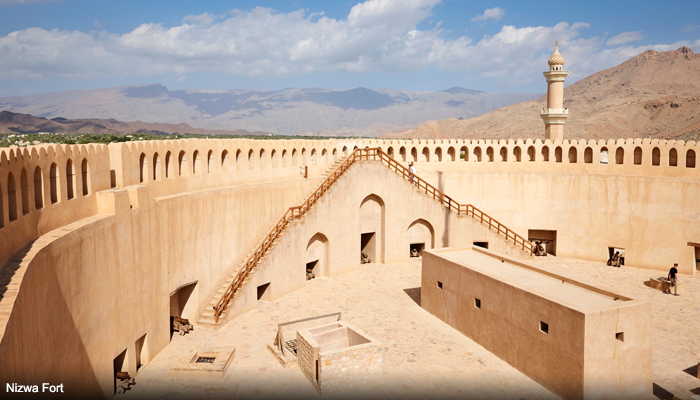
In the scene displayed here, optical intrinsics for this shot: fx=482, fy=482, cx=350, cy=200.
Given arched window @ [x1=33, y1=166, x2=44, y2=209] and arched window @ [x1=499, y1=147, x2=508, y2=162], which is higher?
arched window @ [x1=499, y1=147, x2=508, y2=162]

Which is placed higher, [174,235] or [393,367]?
[174,235]

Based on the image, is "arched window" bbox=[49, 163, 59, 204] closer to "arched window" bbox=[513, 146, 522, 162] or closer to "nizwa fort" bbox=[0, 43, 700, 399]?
"nizwa fort" bbox=[0, 43, 700, 399]

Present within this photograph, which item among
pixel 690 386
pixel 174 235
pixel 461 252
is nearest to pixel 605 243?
pixel 461 252

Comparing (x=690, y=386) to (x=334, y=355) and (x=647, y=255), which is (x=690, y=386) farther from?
(x=647, y=255)

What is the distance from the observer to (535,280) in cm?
1387

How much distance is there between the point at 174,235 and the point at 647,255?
20.9m

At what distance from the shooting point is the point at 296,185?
68.6ft

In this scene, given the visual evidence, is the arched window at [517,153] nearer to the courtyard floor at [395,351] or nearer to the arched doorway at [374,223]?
the courtyard floor at [395,351]

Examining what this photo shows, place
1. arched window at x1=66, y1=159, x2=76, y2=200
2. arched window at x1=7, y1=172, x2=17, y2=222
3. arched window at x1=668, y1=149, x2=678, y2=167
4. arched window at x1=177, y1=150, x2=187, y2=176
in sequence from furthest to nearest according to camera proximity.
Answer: arched window at x1=668, y1=149, x2=678, y2=167 < arched window at x1=177, y1=150, x2=187, y2=176 < arched window at x1=66, y1=159, x2=76, y2=200 < arched window at x1=7, y1=172, x2=17, y2=222

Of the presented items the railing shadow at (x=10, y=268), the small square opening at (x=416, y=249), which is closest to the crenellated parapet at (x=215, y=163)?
the railing shadow at (x=10, y=268)

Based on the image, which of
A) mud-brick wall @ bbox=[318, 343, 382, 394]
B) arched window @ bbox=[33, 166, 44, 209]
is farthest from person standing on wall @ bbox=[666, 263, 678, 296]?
arched window @ bbox=[33, 166, 44, 209]

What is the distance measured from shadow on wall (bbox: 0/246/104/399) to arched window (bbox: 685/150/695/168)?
80.9 feet

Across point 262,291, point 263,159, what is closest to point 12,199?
point 262,291

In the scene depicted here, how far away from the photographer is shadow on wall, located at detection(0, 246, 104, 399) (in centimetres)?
553
